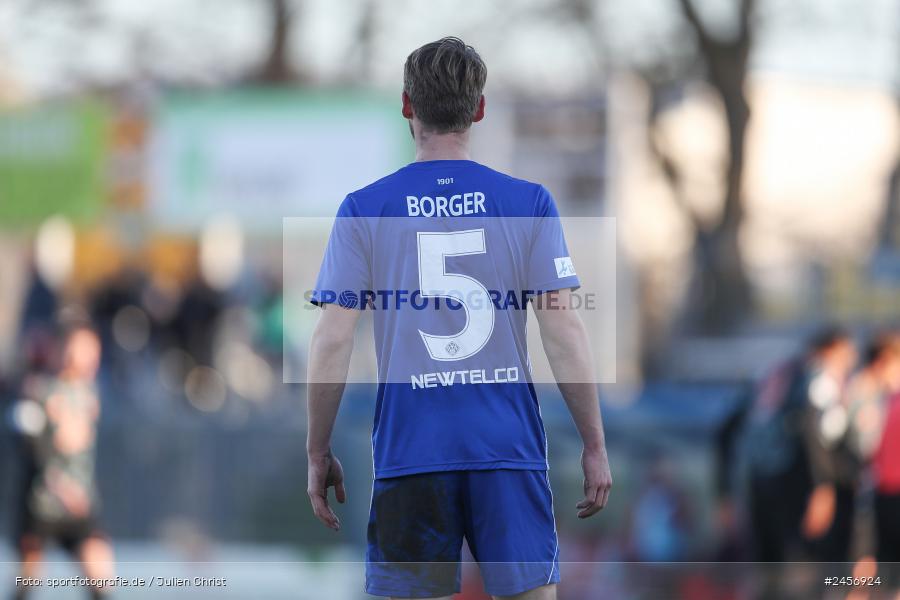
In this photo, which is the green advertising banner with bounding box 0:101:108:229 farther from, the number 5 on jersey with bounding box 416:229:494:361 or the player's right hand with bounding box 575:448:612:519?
the player's right hand with bounding box 575:448:612:519

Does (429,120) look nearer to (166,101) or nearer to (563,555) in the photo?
(563,555)

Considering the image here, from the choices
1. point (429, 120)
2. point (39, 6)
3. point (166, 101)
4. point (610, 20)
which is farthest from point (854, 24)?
point (429, 120)

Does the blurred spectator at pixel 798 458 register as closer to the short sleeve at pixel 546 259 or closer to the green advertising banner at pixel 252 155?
the short sleeve at pixel 546 259

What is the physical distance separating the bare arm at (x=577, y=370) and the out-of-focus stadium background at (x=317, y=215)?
6339 mm

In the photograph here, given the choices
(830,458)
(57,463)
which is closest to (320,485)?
(57,463)

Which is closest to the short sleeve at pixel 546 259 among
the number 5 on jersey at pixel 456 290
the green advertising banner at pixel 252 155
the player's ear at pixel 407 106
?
the number 5 on jersey at pixel 456 290

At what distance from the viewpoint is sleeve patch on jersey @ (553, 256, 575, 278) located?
405 cm

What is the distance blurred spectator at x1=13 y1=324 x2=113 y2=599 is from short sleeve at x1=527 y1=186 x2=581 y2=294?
16.8 ft

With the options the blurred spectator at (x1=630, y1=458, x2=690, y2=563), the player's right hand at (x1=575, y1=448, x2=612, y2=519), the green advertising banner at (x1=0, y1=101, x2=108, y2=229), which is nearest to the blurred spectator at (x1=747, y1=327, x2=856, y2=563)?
the blurred spectator at (x1=630, y1=458, x2=690, y2=563)

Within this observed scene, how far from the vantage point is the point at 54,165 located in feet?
57.8

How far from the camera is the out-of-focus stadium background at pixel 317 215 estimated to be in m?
11.9

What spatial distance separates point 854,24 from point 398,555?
19.6 meters

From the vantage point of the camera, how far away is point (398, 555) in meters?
3.98

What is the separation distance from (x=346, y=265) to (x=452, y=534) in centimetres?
84
